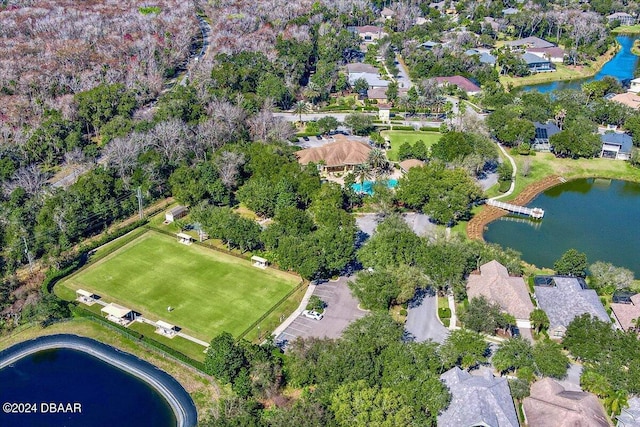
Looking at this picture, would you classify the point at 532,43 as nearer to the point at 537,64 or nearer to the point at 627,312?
the point at 537,64

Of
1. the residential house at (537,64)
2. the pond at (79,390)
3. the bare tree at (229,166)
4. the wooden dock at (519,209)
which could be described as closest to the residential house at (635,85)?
the residential house at (537,64)

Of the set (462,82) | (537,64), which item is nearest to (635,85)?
(537,64)

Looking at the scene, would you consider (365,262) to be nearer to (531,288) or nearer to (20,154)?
(531,288)

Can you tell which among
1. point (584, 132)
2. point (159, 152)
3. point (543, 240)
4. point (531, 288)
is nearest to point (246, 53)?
point (159, 152)

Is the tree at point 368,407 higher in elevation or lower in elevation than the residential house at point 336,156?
higher

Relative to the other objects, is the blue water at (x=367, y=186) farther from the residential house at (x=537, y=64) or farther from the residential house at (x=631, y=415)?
the residential house at (x=537, y=64)

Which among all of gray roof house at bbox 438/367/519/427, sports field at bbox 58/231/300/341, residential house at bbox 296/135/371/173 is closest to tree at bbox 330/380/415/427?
gray roof house at bbox 438/367/519/427
